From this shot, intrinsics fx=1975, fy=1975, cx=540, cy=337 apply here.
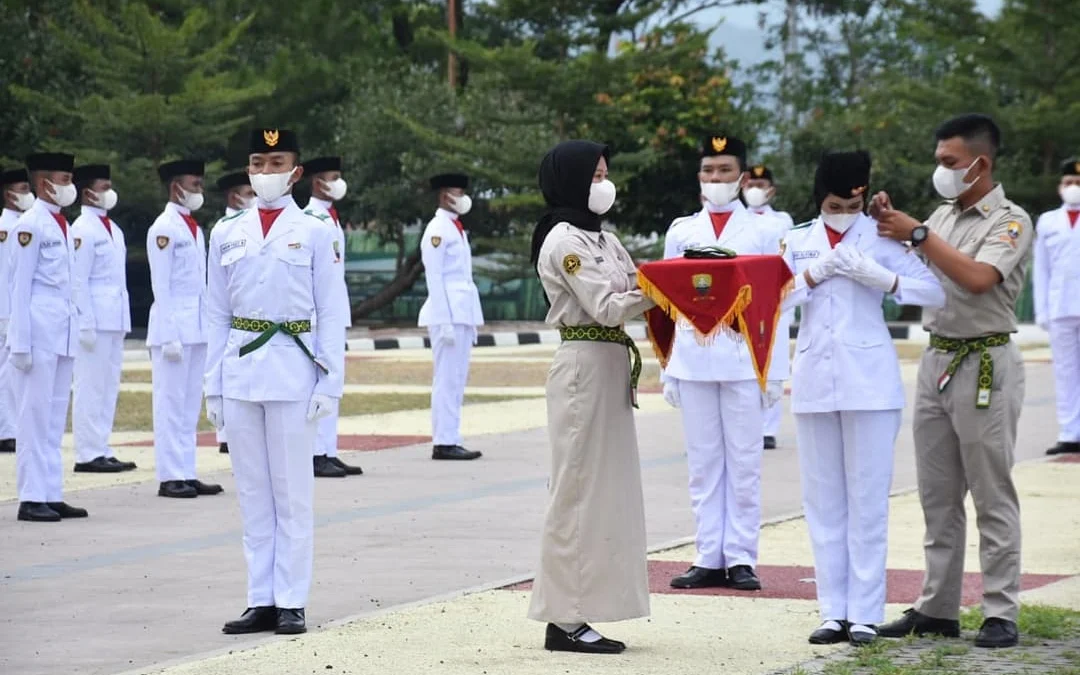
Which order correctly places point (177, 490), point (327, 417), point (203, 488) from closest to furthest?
point (177, 490), point (203, 488), point (327, 417)

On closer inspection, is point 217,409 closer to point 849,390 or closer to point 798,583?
point 849,390

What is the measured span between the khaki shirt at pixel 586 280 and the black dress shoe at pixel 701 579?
2.02 m

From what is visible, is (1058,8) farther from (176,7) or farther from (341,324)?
(341,324)

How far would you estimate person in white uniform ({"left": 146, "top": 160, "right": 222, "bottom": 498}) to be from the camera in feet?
44.0

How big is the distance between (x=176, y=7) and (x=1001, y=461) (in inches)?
1263

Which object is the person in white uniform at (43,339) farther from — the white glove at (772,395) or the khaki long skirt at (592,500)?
the khaki long skirt at (592,500)

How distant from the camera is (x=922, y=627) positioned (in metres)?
8.19

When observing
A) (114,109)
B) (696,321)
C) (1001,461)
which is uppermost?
(114,109)

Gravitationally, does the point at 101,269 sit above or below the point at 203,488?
above

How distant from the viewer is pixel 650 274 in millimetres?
7809

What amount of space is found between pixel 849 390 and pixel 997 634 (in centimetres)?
114

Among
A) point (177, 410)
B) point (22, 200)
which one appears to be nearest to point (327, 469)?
point (177, 410)

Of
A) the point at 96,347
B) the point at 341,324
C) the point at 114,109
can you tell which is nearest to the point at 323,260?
the point at 341,324

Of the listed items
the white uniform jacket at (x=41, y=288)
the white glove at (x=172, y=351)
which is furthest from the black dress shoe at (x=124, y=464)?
the white uniform jacket at (x=41, y=288)
